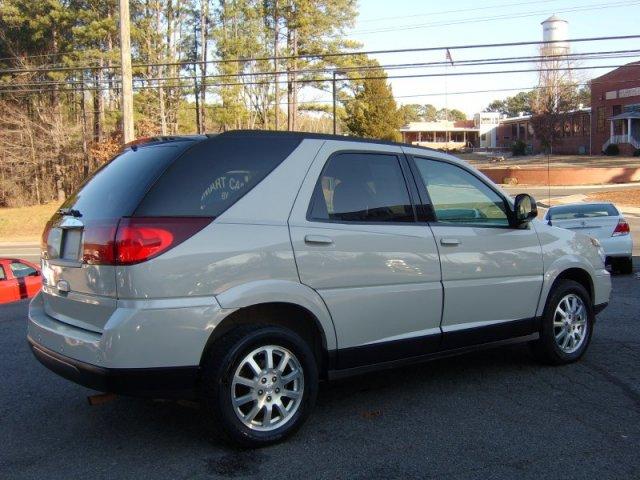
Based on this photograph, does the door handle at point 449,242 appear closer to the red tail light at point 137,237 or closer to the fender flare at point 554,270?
the fender flare at point 554,270

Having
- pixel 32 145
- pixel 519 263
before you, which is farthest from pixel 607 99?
pixel 519 263

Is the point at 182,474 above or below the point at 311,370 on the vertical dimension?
below

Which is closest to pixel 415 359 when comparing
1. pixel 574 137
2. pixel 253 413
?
pixel 253 413

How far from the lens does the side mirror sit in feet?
16.4

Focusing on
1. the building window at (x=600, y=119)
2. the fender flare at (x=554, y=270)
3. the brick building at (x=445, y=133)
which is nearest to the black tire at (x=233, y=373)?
the fender flare at (x=554, y=270)

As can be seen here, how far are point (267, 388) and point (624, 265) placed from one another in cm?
1021

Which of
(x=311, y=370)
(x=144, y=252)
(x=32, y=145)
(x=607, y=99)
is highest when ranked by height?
(x=607, y=99)

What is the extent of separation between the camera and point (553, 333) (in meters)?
5.36

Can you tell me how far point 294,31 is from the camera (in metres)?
46.4

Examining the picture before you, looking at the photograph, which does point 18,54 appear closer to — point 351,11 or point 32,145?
point 32,145

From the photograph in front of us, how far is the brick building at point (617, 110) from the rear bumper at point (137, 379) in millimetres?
69665

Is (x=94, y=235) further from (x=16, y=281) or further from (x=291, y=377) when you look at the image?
(x=16, y=281)

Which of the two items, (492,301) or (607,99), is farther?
(607,99)

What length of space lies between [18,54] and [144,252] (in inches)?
1865
